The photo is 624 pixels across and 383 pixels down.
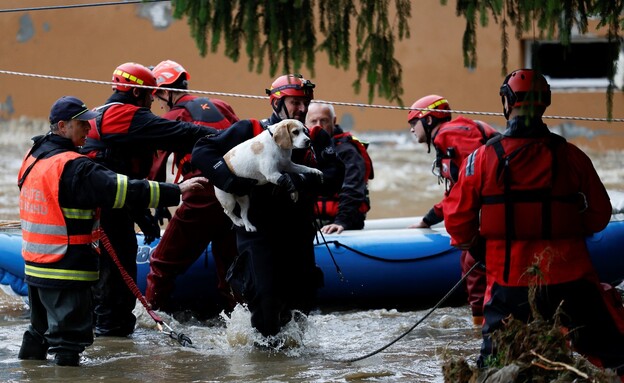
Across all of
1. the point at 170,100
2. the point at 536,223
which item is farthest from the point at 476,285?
the point at 536,223

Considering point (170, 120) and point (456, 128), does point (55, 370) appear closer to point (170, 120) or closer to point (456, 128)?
point (170, 120)

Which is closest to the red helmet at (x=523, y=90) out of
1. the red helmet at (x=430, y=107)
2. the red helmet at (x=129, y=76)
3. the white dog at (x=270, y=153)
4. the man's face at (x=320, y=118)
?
the white dog at (x=270, y=153)

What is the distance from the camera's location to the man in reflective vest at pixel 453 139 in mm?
7422

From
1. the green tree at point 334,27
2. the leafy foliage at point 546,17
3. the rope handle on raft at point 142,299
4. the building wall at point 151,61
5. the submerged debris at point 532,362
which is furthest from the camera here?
the building wall at point 151,61

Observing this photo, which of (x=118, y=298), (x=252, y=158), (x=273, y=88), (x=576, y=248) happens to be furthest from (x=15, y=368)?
(x=576, y=248)

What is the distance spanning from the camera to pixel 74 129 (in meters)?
6.38

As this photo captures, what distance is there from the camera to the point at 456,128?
7.50 meters

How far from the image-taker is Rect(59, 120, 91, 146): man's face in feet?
20.9

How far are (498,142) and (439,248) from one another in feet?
12.0

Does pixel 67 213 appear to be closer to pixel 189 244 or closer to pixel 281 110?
pixel 281 110

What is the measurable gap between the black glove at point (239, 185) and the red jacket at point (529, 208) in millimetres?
1655

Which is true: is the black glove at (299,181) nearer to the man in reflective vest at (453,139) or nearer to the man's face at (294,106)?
the man's face at (294,106)

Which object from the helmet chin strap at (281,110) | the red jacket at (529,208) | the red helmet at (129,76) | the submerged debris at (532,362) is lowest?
the submerged debris at (532,362)

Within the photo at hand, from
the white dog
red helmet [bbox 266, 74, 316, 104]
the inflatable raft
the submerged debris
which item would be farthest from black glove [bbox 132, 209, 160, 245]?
the submerged debris
